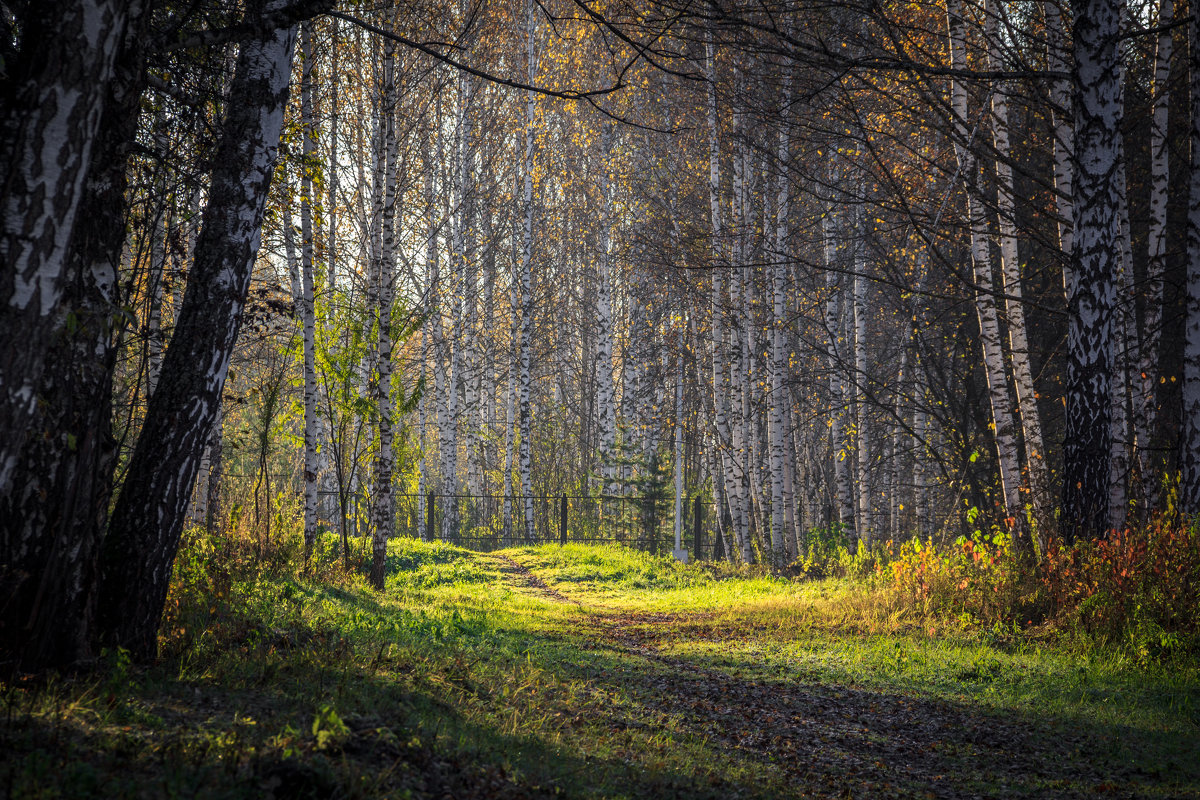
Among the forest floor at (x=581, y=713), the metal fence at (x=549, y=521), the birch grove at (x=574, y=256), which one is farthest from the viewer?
the metal fence at (x=549, y=521)

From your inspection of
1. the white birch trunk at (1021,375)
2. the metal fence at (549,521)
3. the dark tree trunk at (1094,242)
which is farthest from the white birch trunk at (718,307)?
the dark tree trunk at (1094,242)

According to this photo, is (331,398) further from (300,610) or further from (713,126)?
(713,126)

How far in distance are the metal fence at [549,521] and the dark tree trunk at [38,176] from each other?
55.3 feet

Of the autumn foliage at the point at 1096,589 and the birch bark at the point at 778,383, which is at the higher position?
the birch bark at the point at 778,383

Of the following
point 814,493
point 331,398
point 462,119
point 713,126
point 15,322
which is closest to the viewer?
point 15,322

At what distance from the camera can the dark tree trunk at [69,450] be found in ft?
11.0

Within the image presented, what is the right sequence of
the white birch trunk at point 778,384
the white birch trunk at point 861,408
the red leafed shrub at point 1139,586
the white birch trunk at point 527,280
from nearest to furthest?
the red leafed shrub at point 1139,586 → the white birch trunk at point 778,384 → the white birch trunk at point 861,408 → the white birch trunk at point 527,280

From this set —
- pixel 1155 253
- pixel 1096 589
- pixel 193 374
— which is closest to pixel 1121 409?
pixel 1155 253

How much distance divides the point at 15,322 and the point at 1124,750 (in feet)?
18.5

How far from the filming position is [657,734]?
14.5ft

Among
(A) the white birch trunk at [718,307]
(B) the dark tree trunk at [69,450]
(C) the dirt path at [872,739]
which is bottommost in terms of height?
(C) the dirt path at [872,739]

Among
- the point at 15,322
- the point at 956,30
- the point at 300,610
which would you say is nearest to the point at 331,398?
the point at 300,610

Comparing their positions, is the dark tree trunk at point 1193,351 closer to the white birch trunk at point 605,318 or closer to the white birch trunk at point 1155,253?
the white birch trunk at point 1155,253

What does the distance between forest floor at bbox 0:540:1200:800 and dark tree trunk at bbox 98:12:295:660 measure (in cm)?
41
